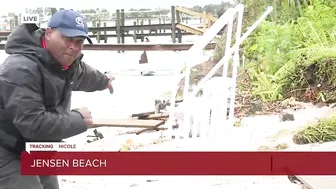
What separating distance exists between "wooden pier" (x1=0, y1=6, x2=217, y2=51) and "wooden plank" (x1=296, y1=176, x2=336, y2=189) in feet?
2.29

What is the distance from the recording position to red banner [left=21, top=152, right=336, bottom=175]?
2088mm

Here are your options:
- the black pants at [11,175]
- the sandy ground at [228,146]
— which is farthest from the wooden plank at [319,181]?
the black pants at [11,175]

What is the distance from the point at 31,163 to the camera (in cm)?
184

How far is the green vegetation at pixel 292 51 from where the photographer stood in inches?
87.4

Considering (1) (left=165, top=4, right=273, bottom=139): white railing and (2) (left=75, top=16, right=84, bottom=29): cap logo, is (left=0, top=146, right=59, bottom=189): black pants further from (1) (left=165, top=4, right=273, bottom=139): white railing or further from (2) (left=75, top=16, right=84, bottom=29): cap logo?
(1) (left=165, top=4, right=273, bottom=139): white railing

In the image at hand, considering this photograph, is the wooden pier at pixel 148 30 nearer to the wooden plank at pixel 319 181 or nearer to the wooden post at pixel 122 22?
the wooden post at pixel 122 22

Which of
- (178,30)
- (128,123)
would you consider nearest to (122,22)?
(178,30)

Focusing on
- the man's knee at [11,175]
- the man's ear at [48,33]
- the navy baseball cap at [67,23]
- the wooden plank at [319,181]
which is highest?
the navy baseball cap at [67,23]

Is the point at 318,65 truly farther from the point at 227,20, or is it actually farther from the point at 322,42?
the point at 227,20

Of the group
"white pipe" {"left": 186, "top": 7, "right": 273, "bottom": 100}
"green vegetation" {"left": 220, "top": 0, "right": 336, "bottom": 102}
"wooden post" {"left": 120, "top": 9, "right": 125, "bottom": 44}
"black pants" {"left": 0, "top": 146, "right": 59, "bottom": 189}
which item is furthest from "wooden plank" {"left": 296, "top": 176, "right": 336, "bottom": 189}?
"black pants" {"left": 0, "top": 146, "right": 59, "bottom": 189}

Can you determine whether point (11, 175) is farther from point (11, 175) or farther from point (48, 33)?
point (48, 33)

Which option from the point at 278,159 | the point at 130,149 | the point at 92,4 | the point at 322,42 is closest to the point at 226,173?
the point at 278,159

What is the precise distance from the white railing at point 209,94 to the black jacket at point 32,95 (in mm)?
637

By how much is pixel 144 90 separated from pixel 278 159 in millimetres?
658
